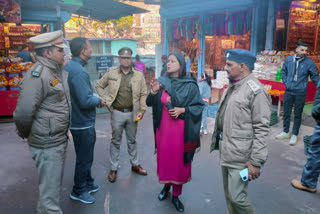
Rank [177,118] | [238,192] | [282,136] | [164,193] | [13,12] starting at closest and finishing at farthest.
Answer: [238,192] < [177,118] < [164,193] < [282,136] < [13,12]

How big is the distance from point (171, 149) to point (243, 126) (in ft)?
3.85

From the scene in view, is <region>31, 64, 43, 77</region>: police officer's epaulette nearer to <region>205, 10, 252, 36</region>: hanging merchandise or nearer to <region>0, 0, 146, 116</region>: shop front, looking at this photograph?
<region>0, 0, 146, 116</region>: shop front

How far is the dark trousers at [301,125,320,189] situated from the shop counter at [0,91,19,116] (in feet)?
24.6

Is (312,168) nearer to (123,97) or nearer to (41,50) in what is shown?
(123,97)

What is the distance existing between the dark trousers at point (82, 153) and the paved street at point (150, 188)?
297 millimetres

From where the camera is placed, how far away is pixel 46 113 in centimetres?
276

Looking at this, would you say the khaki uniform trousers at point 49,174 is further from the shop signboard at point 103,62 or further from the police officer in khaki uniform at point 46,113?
the shop signboard at point 103,62

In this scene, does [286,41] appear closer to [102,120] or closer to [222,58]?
[222,58]

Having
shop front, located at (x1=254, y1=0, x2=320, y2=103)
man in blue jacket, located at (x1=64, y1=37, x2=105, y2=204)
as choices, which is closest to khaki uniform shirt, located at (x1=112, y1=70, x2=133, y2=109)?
man in blue jacket, located at (x1=64, y1=37, x2=105, y2=204)

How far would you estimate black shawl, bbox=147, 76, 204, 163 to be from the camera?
336cm

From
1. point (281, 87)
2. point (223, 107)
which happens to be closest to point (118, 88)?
point (223, 107)

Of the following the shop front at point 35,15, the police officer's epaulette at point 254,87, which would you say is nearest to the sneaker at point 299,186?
the police officer's epaulette at point 254,87

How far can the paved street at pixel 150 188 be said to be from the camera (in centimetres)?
357

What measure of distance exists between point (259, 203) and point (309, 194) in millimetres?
841
